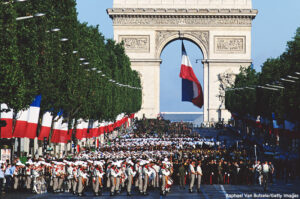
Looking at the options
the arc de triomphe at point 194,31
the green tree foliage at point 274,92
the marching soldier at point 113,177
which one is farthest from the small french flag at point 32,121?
the arc de triomphe at point 194,31

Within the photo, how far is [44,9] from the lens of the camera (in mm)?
48406

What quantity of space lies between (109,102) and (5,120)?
39265mm

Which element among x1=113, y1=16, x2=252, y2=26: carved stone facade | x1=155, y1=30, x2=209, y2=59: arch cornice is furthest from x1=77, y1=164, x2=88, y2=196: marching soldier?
x1=155, y1=30, x2=209, y2=59: arch cornice

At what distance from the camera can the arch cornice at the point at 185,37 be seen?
134 m

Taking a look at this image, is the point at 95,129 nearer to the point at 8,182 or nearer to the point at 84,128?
the point at 84,128

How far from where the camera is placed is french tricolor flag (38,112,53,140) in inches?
1953

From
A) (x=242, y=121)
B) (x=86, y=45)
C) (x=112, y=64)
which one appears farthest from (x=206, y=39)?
(x=86, y=45)

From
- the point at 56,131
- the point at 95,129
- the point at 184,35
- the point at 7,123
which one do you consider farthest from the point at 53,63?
the point at 184,35

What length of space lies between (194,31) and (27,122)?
9079 cm

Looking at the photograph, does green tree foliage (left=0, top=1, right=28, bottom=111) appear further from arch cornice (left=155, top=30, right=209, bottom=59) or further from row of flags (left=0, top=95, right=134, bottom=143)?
arch cornice (left=155, top=30, right=209, bottom=59)

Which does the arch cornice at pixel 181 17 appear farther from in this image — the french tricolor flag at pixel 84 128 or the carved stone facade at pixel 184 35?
the french tricolor flag at pixel 84 128

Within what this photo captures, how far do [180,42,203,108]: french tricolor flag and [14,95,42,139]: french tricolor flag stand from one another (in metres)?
85.0

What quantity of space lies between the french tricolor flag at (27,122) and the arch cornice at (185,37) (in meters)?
88.7

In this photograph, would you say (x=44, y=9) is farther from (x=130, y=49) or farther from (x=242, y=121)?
(x=130, y=49)
